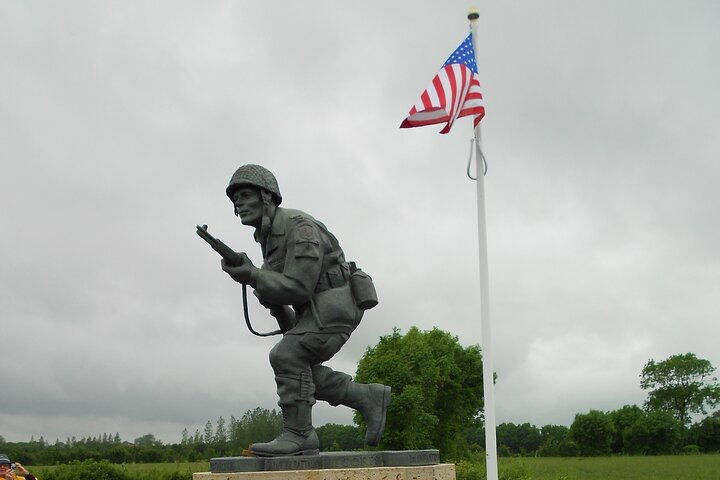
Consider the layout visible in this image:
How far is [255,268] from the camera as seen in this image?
5.68 meters

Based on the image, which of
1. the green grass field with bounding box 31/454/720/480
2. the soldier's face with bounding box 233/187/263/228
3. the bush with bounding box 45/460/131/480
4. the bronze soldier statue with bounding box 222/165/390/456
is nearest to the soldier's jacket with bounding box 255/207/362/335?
the bronze soldier statue with bounding box 222/165/390/456

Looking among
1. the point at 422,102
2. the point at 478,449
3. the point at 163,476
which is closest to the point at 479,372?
the point at 478,449

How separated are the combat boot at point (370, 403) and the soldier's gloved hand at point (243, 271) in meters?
1.25

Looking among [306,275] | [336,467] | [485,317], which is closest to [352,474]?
[336,467]

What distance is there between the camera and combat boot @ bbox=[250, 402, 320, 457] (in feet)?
17.9

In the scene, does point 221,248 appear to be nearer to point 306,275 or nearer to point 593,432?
point 306,275

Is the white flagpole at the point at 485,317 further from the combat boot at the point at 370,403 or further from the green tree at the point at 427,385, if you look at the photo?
the green tree at the point at 427,385

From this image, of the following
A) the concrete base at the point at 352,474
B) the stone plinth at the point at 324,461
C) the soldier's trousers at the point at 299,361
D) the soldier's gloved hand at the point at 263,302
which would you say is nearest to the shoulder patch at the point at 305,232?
the soldier's gloved hand at the point at 263,302

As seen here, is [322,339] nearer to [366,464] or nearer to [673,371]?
[366,464]

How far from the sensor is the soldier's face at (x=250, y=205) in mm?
5953

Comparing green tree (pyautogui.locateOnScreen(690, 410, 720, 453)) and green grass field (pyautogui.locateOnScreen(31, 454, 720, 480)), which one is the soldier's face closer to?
green grass field (pyautogui.locateOnScreen(31, 454, 720, 480))

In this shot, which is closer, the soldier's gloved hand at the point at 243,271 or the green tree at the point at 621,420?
the soldier's gloved hand at the point at 243,271

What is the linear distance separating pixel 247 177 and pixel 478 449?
3212 cm

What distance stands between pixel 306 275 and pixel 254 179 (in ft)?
3.10
